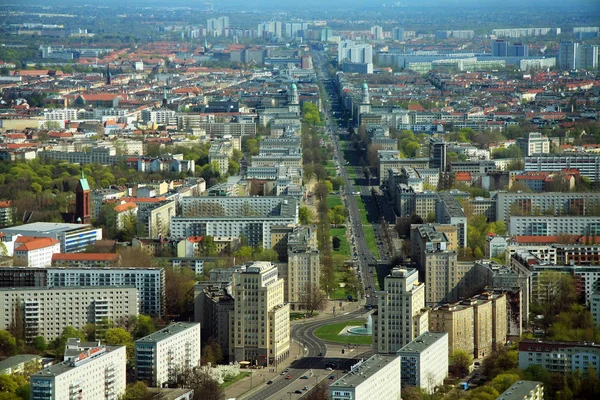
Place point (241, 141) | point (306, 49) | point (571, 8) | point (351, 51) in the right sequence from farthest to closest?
point (571, 8)
point (306, 49)
point (351, 51)
point (241, 141)

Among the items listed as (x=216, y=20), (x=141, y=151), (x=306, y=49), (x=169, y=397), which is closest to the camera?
(x=169, y=397)

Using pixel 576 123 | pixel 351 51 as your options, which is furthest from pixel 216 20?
pixel 576 123

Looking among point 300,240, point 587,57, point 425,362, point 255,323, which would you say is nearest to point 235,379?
point 255,323

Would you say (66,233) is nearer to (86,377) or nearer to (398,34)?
(86,377)

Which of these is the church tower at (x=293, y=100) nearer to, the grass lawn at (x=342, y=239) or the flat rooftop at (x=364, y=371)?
the grass lawn at (x=342, y=239)

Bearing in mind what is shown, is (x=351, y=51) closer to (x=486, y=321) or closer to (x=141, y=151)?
(x=141, y=151)

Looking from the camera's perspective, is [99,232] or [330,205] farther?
[330,205]
